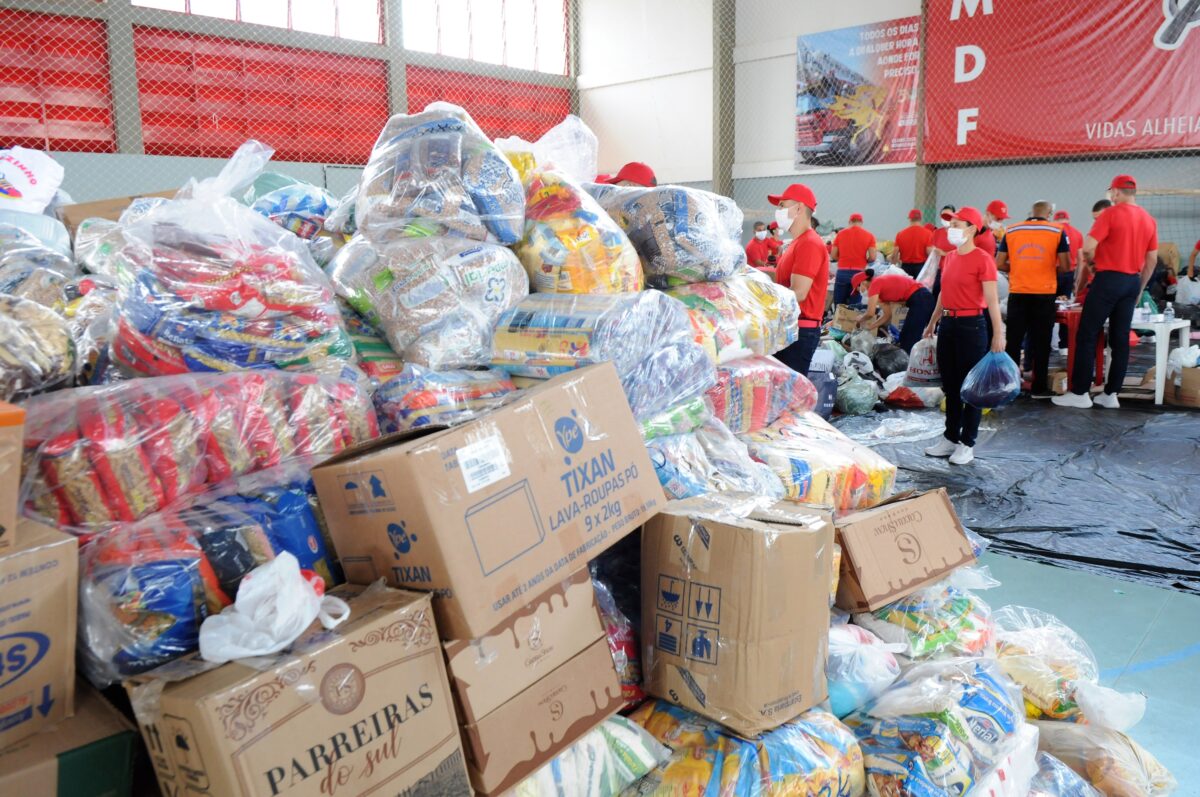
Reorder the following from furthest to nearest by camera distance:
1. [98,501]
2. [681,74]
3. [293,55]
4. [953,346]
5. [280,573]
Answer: [681,74]
[293,55]
[953,346]
[98,501]
[280,573]

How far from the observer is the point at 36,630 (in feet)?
3.53

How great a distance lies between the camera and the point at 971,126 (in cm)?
898

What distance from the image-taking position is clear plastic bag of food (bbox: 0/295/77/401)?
1.35 metres

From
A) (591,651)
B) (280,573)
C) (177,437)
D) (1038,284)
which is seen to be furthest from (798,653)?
(1038,284)

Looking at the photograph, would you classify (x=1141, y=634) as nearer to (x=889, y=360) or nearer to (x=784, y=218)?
(x=784, y=218)

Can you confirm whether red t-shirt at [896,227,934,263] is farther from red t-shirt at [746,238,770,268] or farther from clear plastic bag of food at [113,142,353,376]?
clear plastic bag of food at [113,142,353,376]

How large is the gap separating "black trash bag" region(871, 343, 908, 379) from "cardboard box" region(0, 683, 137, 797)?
6202 millimetres

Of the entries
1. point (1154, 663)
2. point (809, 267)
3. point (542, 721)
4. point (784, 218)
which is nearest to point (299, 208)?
point (542, 721)

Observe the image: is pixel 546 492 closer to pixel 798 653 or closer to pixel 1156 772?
pixel 798 653

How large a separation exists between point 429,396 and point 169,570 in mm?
637

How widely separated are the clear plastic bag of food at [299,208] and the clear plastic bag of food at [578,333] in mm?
754

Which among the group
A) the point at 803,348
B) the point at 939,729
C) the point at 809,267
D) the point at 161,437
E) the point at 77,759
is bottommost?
the point at 939,729

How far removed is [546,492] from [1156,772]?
1463mm

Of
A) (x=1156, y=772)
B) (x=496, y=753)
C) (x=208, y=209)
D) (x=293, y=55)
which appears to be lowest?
(x=1156, y=772)
